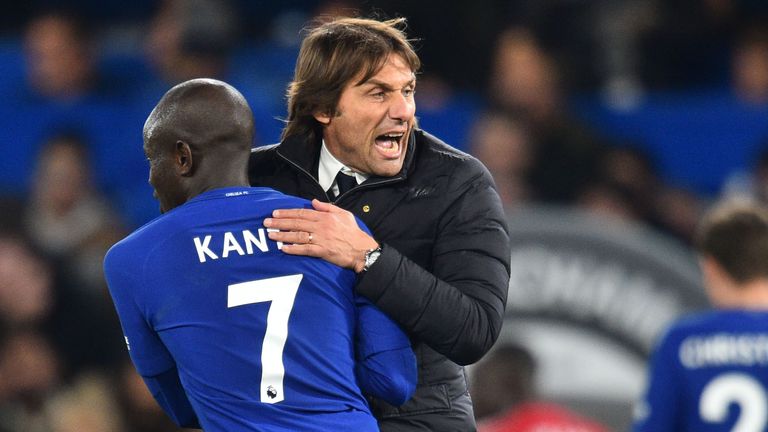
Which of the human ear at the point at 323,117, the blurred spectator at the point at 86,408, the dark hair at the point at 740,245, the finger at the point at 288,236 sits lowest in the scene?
the blurred spectator at the point at 86,408

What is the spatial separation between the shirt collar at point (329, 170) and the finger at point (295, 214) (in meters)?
0.33

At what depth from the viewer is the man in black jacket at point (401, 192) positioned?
2635 mm

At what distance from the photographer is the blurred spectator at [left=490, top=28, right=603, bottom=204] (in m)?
6.43

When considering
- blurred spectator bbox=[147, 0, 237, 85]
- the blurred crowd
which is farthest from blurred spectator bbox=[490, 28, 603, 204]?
blurred spectator bbox=[147, 0, 237, 85]

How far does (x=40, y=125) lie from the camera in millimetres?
7215

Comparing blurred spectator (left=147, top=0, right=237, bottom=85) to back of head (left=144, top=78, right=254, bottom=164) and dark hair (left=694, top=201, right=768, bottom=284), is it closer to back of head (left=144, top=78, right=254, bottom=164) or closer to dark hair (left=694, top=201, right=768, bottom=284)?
dark hair (left=694, top=201, right=768, bottom=284)

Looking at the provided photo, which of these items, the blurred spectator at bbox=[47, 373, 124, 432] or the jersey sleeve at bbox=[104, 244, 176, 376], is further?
the blurred spectator at bbox=[47, 373, 124, 432]

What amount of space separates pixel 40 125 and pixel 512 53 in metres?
2.69

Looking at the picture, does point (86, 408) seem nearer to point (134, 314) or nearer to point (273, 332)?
point (134, 314)

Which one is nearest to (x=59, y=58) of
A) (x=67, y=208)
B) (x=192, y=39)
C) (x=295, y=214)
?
(x=192, y=39)

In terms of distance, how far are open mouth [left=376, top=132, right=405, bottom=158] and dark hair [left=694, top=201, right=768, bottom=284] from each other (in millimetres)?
1130

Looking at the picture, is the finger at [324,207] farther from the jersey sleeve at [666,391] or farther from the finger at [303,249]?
the jersey sleeve at [666,391]

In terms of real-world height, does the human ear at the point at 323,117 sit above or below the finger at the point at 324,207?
above

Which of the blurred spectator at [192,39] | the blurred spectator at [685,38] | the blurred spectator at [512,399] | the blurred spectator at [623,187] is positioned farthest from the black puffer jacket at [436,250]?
the blurred spectator at [192,39]
